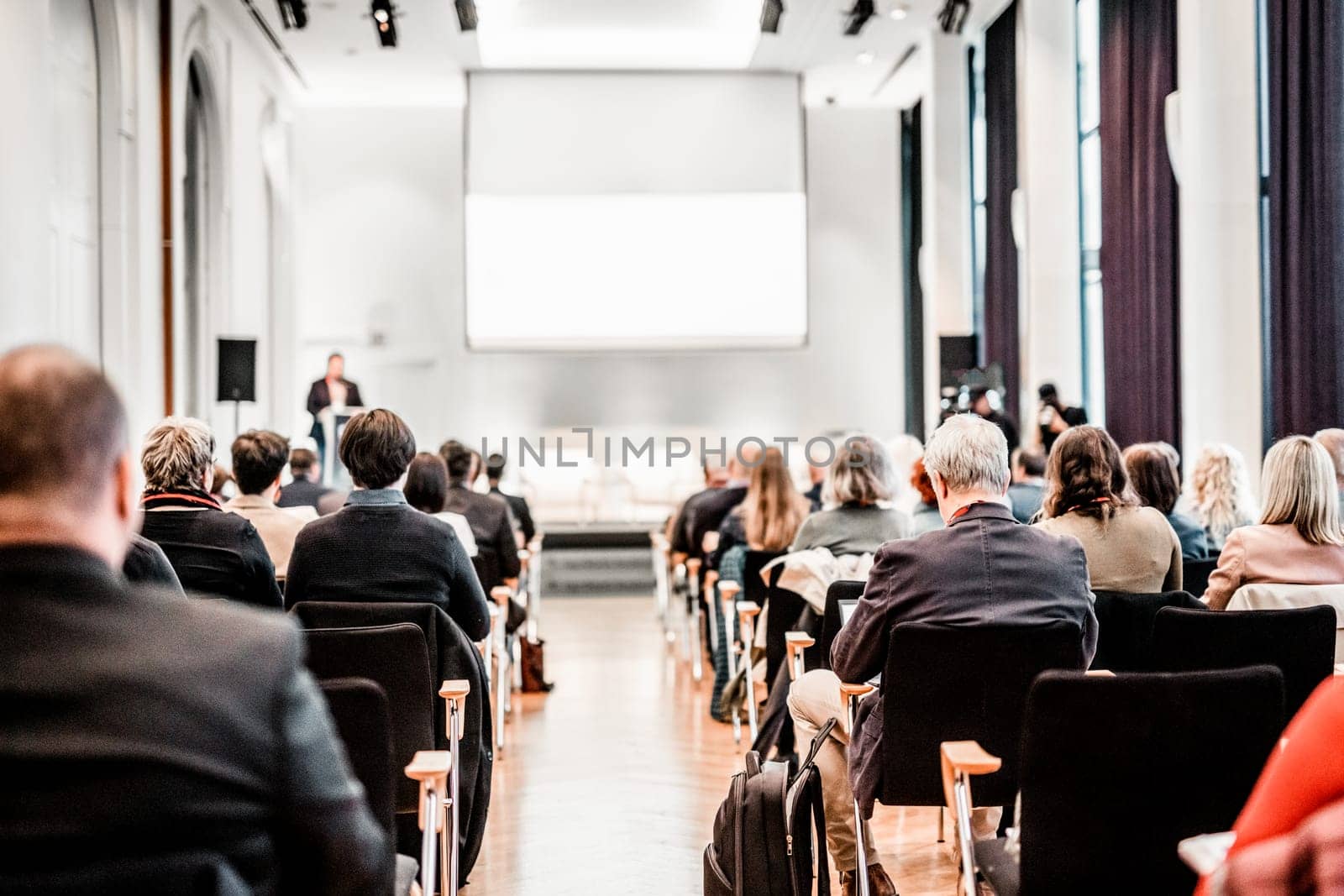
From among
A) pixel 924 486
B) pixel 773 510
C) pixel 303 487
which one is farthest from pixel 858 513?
pixel 303 487

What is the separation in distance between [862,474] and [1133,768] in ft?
8.79

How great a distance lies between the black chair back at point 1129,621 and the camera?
327cm

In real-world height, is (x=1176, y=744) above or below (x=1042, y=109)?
below

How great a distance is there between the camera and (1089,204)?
34.3ft

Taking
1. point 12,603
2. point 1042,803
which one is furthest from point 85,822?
point 1042,803

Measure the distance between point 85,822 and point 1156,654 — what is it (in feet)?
7.88

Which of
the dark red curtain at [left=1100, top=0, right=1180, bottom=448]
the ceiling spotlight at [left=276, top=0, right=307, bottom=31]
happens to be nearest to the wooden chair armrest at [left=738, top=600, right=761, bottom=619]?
the dark red curtain at [left=1100, top=0, right=1180, bottom=448]

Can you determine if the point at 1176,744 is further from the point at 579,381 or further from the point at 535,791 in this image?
the point at 579,381

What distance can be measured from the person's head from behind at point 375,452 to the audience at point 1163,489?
2.39 m

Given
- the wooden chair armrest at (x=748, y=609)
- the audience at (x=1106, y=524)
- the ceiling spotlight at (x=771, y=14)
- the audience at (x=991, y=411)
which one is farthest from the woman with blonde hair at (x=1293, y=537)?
the ceiling spotlight at (x=771, y=14)

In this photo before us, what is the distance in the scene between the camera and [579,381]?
14508mm

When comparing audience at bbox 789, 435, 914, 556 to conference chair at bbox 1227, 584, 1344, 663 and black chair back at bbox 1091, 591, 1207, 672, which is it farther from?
conference chair at bbox 1227, 584, 1344, 663

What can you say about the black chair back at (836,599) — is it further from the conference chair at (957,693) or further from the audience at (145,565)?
the audience at (145,565)

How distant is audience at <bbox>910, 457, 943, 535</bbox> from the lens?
4840mm
